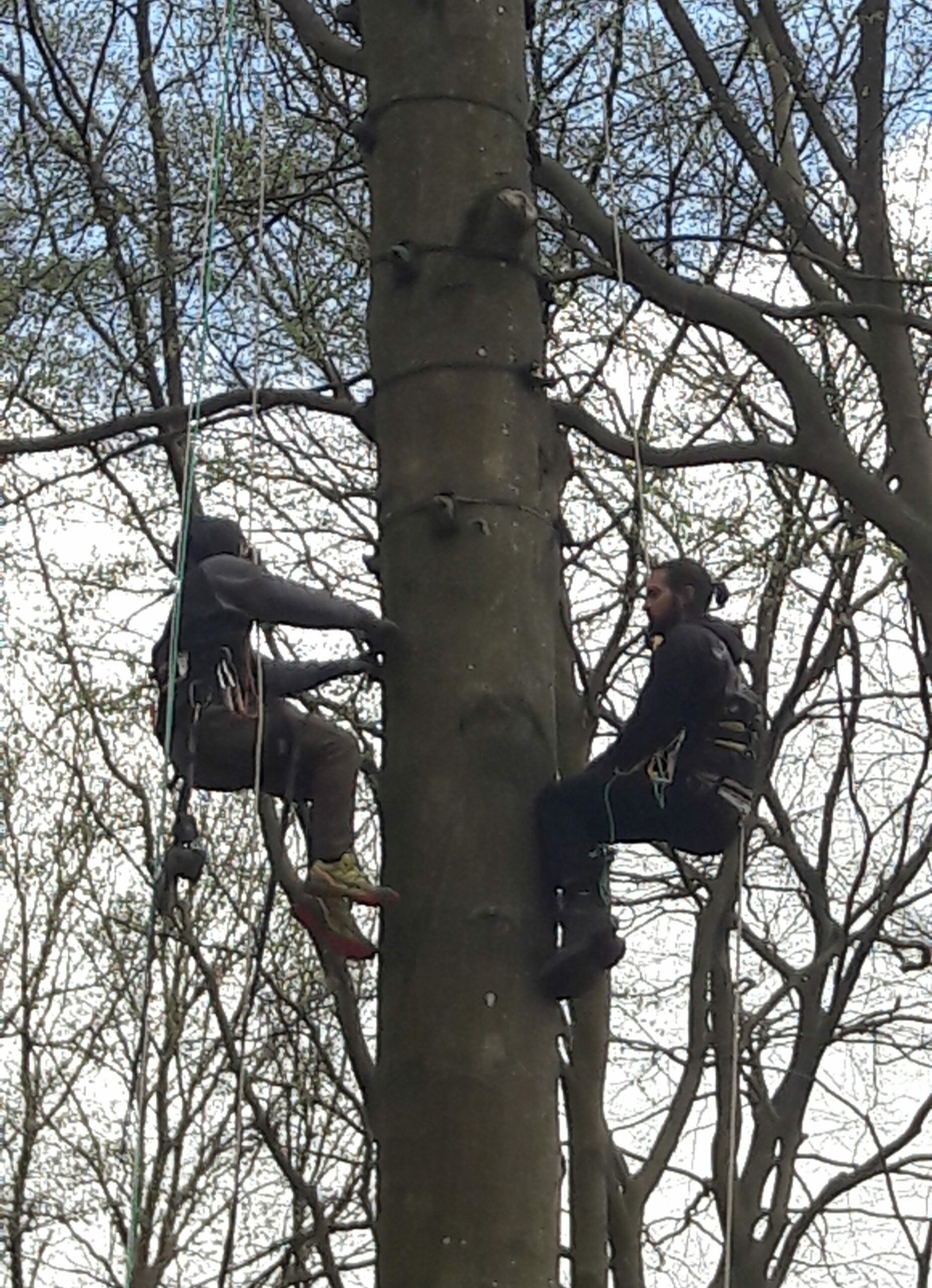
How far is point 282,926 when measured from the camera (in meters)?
10.4

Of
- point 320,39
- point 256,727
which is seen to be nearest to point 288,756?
point 256,727

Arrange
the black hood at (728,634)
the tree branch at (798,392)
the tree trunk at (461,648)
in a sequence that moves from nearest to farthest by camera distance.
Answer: the tree trunk at (461,648)
the black hood at (728,634)
the tree branch at (798,392)

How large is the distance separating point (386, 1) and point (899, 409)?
293 cm

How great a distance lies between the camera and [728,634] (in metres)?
4.33

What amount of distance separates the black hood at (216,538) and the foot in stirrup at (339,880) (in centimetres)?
78

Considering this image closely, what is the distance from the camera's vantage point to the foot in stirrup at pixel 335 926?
4320mm

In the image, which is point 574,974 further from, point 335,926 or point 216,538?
point 216,538

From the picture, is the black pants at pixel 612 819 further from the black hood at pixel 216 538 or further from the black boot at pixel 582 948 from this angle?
the black hood at pixel 216 538

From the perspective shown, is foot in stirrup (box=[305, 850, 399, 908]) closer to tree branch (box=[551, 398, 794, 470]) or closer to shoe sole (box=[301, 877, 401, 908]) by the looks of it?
shoe sole (box=[301, 877, 401, 908])

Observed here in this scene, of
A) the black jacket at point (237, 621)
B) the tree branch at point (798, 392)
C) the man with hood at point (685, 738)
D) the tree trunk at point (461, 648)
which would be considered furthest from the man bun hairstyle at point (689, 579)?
the tree branch at point (798, 392)

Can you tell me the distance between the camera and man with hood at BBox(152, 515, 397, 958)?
4.21 meters

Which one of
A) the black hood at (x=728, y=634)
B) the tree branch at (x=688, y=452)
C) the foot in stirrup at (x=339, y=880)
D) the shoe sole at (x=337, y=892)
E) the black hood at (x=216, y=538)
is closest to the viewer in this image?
the shoe sole at (x=337, y=892)

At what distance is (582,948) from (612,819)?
0.47 m

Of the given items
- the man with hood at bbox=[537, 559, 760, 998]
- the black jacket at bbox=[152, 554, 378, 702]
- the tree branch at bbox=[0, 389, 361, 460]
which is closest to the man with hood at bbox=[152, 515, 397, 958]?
the black jacket at bbox=[152, 554, 378, 702]
